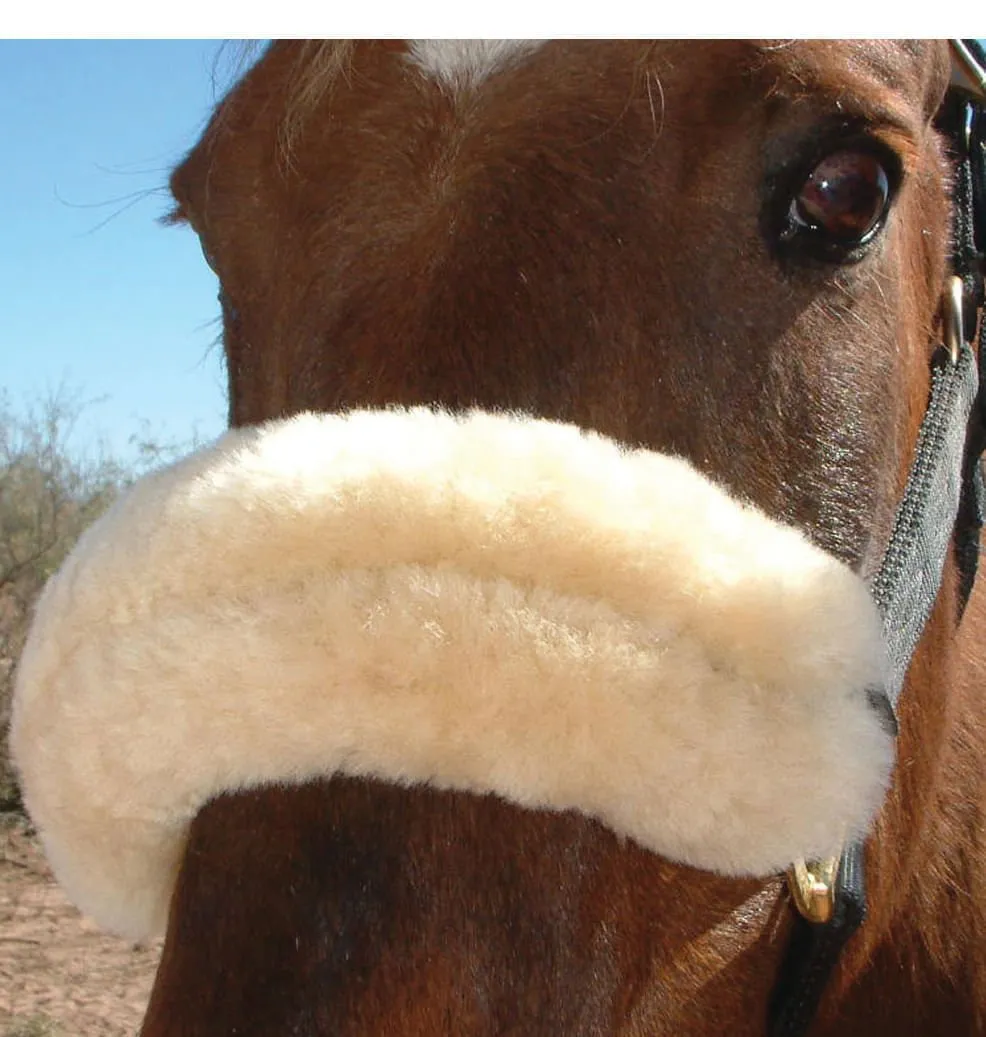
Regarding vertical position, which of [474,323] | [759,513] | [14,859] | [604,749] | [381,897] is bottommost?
[14,859]

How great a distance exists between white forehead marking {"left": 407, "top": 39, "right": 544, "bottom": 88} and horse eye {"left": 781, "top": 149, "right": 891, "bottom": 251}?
0.39 meters

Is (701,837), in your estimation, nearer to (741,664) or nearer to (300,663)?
(741,664)

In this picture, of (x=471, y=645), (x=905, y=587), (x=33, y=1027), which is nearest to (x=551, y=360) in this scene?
(x=471, y=645)

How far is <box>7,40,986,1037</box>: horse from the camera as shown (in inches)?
41.3

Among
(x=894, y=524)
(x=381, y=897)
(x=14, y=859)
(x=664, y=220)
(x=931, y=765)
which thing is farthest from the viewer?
(x=14, y=859)

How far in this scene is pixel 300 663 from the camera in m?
1.04

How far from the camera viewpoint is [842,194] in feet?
4.44

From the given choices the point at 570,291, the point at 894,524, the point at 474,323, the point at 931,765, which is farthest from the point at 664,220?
the point at 931,765

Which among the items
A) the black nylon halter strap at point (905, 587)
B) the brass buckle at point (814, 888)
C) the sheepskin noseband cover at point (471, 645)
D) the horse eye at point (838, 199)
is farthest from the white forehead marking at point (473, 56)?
the brass buckle at point (814, 888)

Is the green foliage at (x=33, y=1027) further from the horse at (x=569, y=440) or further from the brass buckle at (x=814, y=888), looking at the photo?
the brass buckle at (x=814, y=888)

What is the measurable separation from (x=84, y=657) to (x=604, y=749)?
20.7 inches

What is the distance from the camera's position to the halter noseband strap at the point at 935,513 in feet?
4.36

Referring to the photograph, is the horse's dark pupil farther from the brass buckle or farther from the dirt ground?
the dirt ground

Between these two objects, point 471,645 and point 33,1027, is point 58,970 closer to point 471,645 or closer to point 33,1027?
point 33,1027
